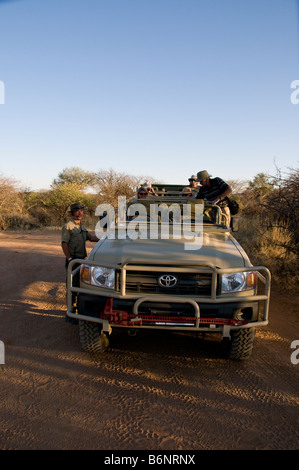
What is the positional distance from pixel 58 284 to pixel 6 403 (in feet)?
14.0

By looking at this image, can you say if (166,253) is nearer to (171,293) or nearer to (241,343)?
(171,293)

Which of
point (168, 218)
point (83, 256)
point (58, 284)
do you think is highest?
point (168, 218)

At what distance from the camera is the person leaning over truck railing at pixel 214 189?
6516 mm

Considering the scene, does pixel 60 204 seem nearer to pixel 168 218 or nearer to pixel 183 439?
pixel 168 218

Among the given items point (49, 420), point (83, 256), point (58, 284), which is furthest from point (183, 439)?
point (58, 284)

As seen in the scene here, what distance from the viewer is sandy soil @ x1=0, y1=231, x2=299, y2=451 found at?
2475mm

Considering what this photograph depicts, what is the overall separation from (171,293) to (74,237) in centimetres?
218

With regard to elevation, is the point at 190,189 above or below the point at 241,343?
above

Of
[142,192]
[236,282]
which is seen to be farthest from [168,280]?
[142,192]

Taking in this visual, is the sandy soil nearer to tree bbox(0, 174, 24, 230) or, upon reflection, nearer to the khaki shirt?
the khaki shirt

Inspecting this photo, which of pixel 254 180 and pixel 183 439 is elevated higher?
pixel 254 180

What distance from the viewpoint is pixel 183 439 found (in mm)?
2457

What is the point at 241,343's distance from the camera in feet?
11.8

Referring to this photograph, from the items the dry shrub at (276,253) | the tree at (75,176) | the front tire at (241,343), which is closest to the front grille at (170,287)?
the front tire at (241,343)
